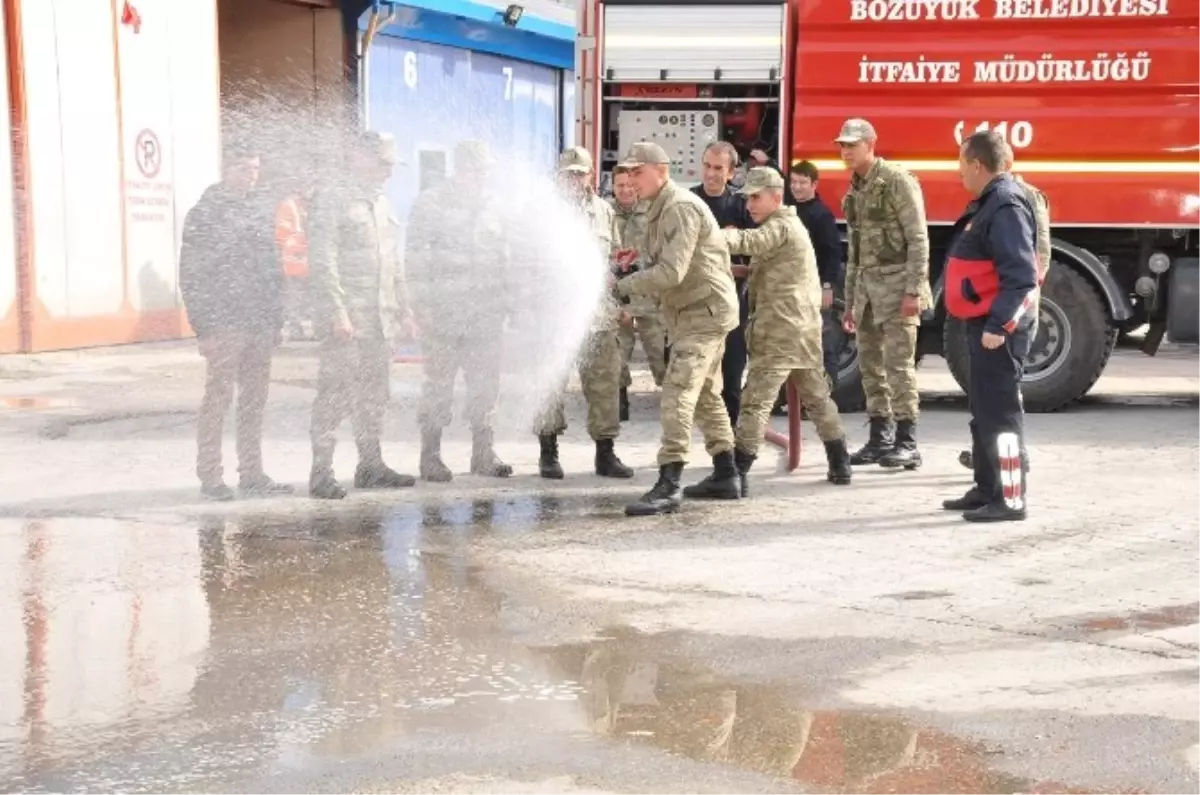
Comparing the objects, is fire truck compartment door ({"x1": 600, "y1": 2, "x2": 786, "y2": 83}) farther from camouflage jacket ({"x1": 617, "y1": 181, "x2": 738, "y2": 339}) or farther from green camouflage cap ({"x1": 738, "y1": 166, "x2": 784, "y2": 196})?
camouflage jacket ({"x1": 617, "y1": 181, "x2": 738, "y2": 339})

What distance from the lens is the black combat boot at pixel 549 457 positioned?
909 cm

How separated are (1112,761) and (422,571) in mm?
3028

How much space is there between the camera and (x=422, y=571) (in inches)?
267

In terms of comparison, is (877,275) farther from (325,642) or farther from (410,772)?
(410,772)

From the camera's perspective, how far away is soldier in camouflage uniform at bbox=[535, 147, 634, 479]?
904cm

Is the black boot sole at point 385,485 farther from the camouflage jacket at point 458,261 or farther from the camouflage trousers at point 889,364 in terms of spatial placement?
the camouflage trousers at point 889,364

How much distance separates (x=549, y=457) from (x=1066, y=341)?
4113mm

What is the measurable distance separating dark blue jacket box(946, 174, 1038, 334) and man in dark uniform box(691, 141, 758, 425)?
6.33ft

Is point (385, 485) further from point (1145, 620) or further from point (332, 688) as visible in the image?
point (1145, 620)

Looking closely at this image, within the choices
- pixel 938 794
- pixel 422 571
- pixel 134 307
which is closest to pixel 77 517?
pixel 422 571

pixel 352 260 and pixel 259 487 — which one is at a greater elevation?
pixel 352 260

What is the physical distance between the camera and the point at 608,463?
917 cm

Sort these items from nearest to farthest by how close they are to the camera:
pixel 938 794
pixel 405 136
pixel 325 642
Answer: pixel 938 794
pixel 325 642
pixel 405 136

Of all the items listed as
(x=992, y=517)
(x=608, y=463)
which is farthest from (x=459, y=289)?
(x=992, y=517)
